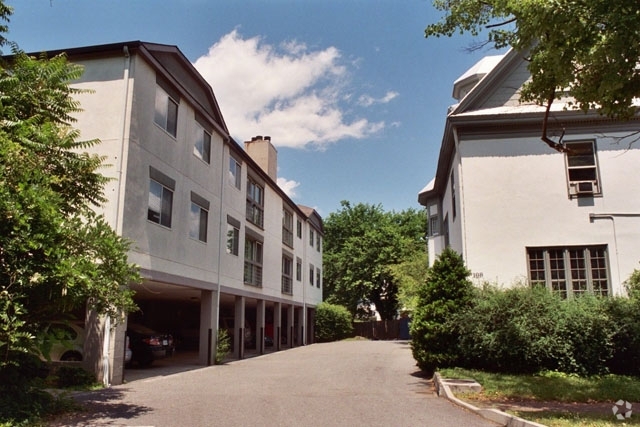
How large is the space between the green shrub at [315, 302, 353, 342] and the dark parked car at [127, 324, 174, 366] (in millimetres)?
21515

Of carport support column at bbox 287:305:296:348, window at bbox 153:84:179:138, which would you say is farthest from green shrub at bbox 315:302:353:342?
window at bbox 153:84:179:138

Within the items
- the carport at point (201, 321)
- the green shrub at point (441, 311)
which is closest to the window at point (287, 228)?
the carport at point (201, 321)

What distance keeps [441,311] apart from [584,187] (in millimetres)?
6323

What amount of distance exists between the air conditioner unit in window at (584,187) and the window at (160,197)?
12336 mm

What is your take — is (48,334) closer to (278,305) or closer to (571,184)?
(571,184)

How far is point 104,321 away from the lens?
Answer: 41.6 feet

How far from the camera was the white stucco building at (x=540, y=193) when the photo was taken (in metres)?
15.4

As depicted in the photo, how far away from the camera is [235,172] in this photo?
22188mm

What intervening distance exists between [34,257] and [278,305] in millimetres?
21818

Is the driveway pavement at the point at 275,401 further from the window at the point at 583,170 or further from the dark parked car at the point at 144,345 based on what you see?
the window at the point at 583,170

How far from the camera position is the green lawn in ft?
26.3

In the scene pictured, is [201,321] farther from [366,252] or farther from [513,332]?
[366,252]

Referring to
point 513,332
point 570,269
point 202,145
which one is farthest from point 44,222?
point 570,269

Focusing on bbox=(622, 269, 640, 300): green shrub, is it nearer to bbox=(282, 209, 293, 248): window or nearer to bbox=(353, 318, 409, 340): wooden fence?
bbox=(282, 209, 293, 248): window
